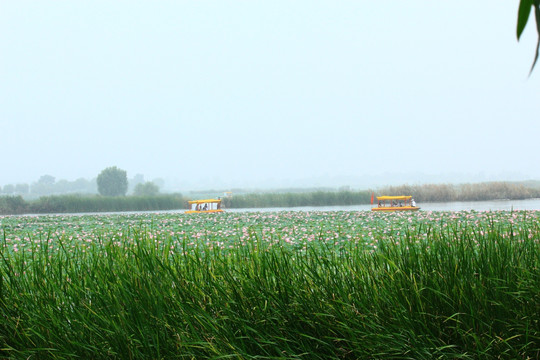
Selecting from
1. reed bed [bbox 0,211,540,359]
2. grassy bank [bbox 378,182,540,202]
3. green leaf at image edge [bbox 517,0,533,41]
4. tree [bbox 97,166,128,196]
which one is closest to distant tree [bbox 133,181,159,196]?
tree [bbox 97,166,128,196]

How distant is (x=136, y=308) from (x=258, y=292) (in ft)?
1.90

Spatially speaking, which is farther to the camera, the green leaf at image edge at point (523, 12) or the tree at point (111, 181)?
the tree at point (111, 181)

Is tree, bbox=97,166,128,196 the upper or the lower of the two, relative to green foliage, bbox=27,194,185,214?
upper

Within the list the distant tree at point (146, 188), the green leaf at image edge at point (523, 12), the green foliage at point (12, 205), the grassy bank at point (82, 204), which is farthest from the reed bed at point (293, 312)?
the distant tree at point (146, 188)

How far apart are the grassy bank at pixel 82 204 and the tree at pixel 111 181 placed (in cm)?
608

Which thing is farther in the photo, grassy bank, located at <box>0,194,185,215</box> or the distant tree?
the distant tree

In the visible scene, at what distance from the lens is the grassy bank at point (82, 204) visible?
16.5 m

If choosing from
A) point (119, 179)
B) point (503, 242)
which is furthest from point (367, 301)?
point (119, 179)

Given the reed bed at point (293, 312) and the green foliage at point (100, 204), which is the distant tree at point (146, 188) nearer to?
the green foliage at point (100, 204)

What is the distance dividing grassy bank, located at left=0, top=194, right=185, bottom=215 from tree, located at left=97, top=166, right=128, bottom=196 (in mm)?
6085

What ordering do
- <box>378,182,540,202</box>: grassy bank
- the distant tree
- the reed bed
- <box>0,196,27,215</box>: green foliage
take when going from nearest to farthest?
1. the reed bed
2. <box>378,182,540,202</box>: grassy bank
3. <box>0,196,27,215</box>: green foliage
4. the distant tree

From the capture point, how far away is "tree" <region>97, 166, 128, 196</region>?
23.0m

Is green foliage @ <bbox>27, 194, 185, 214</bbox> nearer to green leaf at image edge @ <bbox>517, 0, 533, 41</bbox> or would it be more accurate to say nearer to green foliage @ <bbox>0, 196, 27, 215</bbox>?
green foliage @ <bbox>0, 196, 27, 215</bbox>

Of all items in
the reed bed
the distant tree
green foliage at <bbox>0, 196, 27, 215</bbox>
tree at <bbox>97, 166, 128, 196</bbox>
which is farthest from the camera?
tree at <bbox>97, 166, 128, 196</bbox>
